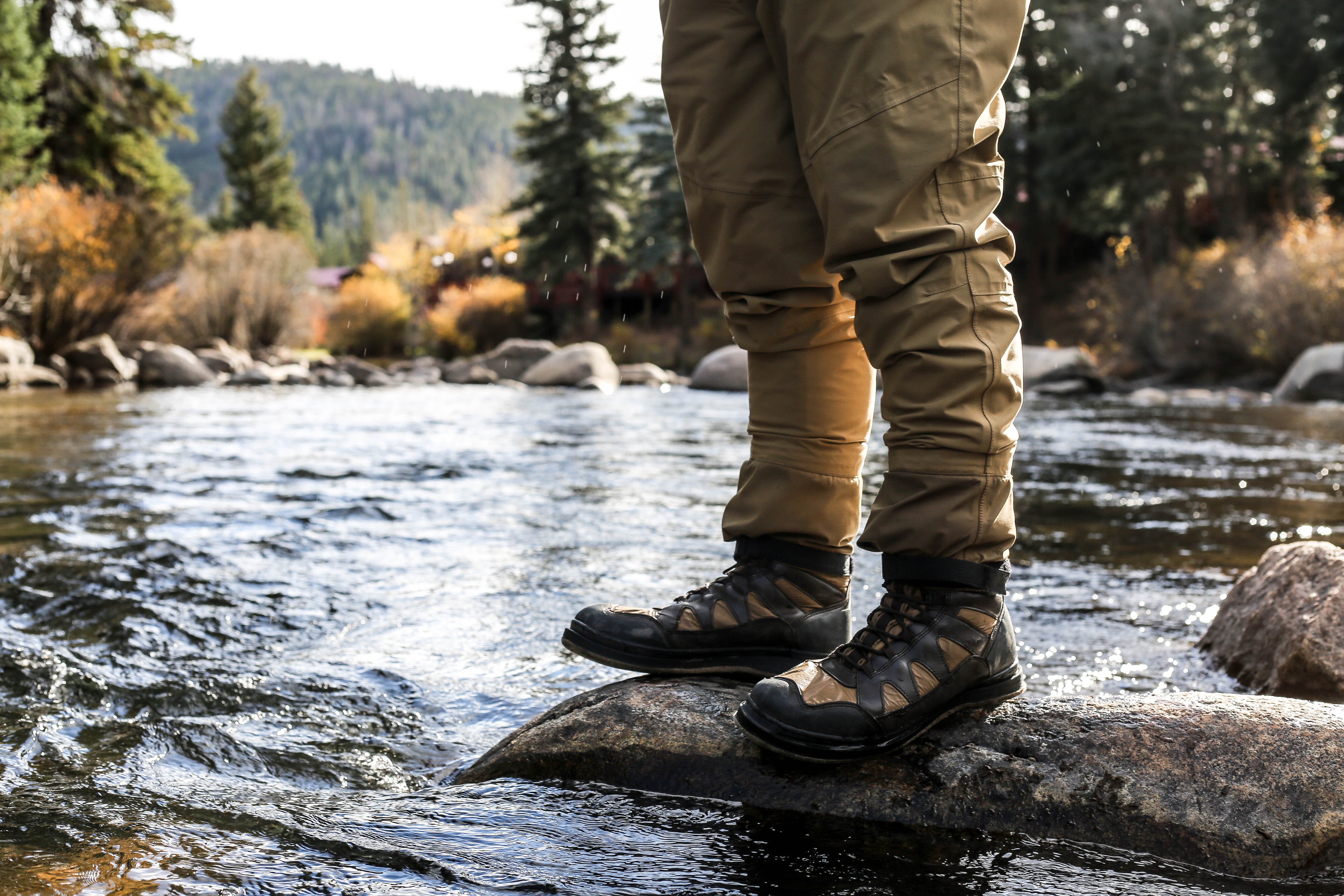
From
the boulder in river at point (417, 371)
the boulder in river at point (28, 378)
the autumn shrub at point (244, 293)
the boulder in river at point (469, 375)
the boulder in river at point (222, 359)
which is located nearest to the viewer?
the boulder in river at point (28, 378)

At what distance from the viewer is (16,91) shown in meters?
21.8

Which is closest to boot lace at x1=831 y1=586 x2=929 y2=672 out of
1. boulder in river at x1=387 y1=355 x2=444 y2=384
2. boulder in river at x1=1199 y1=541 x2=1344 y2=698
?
boulder in river at x1=1199 y1=541 x2=1344 y2=698

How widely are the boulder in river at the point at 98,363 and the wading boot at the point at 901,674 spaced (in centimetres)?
1869

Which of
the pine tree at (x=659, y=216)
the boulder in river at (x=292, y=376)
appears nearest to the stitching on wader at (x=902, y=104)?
the boulder in river at (x=292, y=376)

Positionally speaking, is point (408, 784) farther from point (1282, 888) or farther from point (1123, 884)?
point (1282, 888)

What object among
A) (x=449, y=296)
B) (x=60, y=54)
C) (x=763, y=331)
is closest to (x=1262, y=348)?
(x=763, y=331)

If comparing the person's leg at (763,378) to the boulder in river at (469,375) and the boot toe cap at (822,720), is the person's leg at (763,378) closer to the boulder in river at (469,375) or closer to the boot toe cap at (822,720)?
the boot toe cap at (822,720)

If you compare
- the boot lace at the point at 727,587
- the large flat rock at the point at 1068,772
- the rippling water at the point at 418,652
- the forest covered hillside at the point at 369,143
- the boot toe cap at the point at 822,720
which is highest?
the forest covered hillside at the point at 369,143

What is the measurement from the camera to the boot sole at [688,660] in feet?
5.84

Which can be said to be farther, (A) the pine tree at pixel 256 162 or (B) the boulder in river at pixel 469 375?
(A) the pine tree at pixel 256 162

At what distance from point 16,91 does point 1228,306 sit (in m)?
24.0

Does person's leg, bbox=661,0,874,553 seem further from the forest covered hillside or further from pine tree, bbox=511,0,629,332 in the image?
the forest covered hillside

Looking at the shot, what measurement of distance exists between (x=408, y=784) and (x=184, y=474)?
4.50m

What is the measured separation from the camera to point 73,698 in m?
2.02
